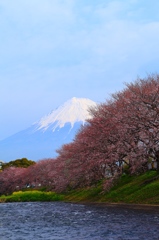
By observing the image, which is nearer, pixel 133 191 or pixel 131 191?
pixel 133 191

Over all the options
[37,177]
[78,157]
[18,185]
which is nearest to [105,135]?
[78,157]

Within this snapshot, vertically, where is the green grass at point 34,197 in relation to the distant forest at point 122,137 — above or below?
below

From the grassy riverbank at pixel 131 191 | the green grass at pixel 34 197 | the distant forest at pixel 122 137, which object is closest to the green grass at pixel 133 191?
the grassy riverbank at pixel 131 191

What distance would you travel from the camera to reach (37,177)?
127 meters

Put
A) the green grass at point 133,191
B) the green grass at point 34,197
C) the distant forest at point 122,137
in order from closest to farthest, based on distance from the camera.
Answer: the green grass at point 133,191
the distant forest at point 122,137
the green grass at point 34,197

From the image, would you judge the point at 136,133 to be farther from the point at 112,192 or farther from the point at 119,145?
the point at 112,192

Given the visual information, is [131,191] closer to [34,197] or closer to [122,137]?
[122,137]

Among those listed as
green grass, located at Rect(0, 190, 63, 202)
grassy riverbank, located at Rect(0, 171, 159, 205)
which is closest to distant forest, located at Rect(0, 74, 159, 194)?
grassy riverbank, located at Rect(0, 171, 159, 205)

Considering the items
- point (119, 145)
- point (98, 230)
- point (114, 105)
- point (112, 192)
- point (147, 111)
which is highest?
point (114, 105)

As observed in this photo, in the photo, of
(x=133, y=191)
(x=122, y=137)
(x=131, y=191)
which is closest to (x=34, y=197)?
(x=131, y=191)

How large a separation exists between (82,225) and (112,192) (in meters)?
27.4

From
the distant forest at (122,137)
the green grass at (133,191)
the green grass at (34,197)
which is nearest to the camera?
the green grass at (133,191)

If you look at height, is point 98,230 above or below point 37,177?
below

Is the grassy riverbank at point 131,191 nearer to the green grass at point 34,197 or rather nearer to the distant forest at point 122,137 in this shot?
the distant forest at point 122,137
